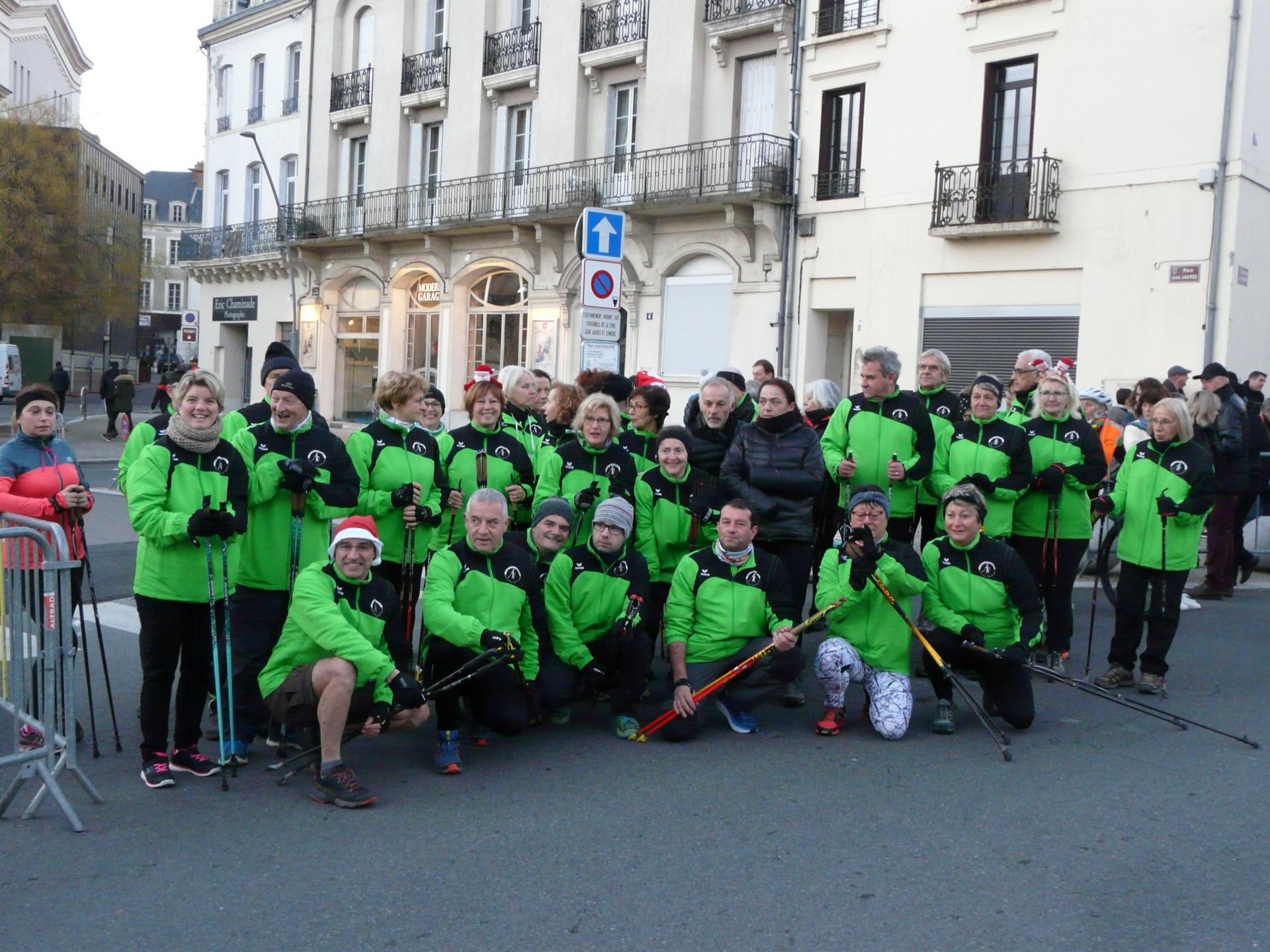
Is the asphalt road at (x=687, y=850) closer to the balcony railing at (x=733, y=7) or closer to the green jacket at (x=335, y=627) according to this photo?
the green jacket at (x=335, y=627)

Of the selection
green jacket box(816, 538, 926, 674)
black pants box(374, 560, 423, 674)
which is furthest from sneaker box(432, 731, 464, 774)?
green jacket box(816, 538, 926, 674)

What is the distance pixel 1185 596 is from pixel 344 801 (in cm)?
834

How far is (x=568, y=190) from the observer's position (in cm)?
2623

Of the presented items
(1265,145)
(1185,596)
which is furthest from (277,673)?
(1265,145)

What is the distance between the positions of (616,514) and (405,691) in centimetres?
180

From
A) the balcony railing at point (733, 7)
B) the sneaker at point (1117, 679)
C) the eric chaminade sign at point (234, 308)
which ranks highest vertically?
the balcony railing at point (733, 7)

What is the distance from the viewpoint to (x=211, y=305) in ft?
131

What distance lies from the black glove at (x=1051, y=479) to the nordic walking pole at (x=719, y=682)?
217 centimetres

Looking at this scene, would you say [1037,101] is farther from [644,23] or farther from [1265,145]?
[644,23]

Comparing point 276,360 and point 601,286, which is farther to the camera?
point 601,286

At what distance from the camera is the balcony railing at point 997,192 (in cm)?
1870

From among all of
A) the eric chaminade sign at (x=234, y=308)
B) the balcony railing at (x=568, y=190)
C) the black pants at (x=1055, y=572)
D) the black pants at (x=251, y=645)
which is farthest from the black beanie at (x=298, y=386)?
the eric chaminade sign at (x=234, y=308)

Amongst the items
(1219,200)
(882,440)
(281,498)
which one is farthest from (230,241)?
(281,498)

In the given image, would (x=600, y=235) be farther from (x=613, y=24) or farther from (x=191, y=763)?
(x=613, y=24)
